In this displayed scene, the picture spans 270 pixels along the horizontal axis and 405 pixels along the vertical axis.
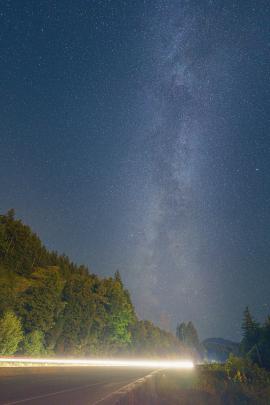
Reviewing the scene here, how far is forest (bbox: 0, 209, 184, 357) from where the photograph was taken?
40.9 m

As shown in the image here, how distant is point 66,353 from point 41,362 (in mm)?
16529

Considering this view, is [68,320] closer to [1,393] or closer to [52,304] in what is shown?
[52,304]

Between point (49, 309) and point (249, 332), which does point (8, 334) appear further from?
point (249, 332)

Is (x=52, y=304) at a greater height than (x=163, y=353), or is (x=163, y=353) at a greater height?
(x=163, y=353)

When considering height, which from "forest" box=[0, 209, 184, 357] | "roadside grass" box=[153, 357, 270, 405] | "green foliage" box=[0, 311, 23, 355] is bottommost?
"roadside grass" box=[153, 357, 270, 405]

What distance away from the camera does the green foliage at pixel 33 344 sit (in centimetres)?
3962

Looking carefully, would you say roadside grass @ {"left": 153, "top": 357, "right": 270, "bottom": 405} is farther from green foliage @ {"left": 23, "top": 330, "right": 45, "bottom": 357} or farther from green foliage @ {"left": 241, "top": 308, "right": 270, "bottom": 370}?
green foliage @ {"left": 241, "top": 308, "right": 270, "bottom": 370}

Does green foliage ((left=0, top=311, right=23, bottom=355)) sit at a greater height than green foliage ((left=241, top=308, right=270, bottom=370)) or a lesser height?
lesser

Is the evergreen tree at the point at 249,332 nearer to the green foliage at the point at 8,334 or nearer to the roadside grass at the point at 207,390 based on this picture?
the roadside grass at the point at 207,390

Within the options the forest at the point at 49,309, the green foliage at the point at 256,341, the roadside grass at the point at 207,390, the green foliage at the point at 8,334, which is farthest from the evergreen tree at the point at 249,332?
the green foliage at the point at 8,334

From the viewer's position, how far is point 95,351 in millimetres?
59469

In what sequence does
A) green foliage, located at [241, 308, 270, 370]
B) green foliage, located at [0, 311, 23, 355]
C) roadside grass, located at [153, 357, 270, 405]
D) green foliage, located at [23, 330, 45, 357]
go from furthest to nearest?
green foliage, located at [241, 308, 270, 370], green foliage, located at [23, 330, 45, 357], green foliage, located at [0, 311, 23, 355], roadside grass, located at [153, 357, 270, 405]

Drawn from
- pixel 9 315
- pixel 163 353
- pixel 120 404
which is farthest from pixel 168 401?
pixel 163 353

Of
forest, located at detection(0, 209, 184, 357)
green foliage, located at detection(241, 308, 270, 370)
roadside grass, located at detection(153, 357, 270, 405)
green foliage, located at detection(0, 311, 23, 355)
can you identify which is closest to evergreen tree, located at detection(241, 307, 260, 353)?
green foliage, located at detection(241, 308, 270, 370)
